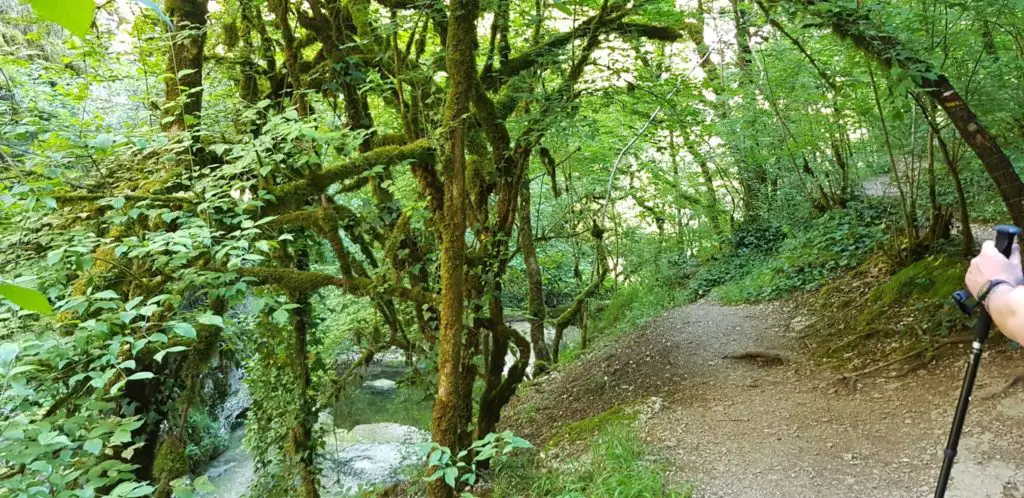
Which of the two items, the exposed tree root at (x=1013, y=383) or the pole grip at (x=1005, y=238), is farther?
the exposed tree root at (x=1013, y=383)

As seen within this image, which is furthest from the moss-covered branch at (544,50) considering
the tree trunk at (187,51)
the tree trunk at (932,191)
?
the tree trunk at (932,191)

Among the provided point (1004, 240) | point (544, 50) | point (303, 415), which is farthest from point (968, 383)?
point (303, 415)

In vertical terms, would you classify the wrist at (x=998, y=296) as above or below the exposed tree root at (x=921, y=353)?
above

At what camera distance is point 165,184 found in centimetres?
329

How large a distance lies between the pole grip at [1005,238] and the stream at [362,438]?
236 inches

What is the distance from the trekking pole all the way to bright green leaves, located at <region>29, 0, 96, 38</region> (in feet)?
7.66

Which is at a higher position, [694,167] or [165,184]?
[165,184]

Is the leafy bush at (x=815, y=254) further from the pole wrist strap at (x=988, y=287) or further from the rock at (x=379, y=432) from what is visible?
the rock at (x=379, y=432)

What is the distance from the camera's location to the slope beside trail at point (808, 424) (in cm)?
381

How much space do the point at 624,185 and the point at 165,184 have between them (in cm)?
721

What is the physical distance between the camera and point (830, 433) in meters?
4.60

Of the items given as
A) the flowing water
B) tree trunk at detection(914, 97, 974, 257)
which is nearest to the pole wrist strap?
tree trunk at detection(914, 97, 974, 257)

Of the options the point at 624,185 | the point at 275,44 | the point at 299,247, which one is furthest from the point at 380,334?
the point at 624,185

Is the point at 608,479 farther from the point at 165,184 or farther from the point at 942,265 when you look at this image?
the point at 942,265
